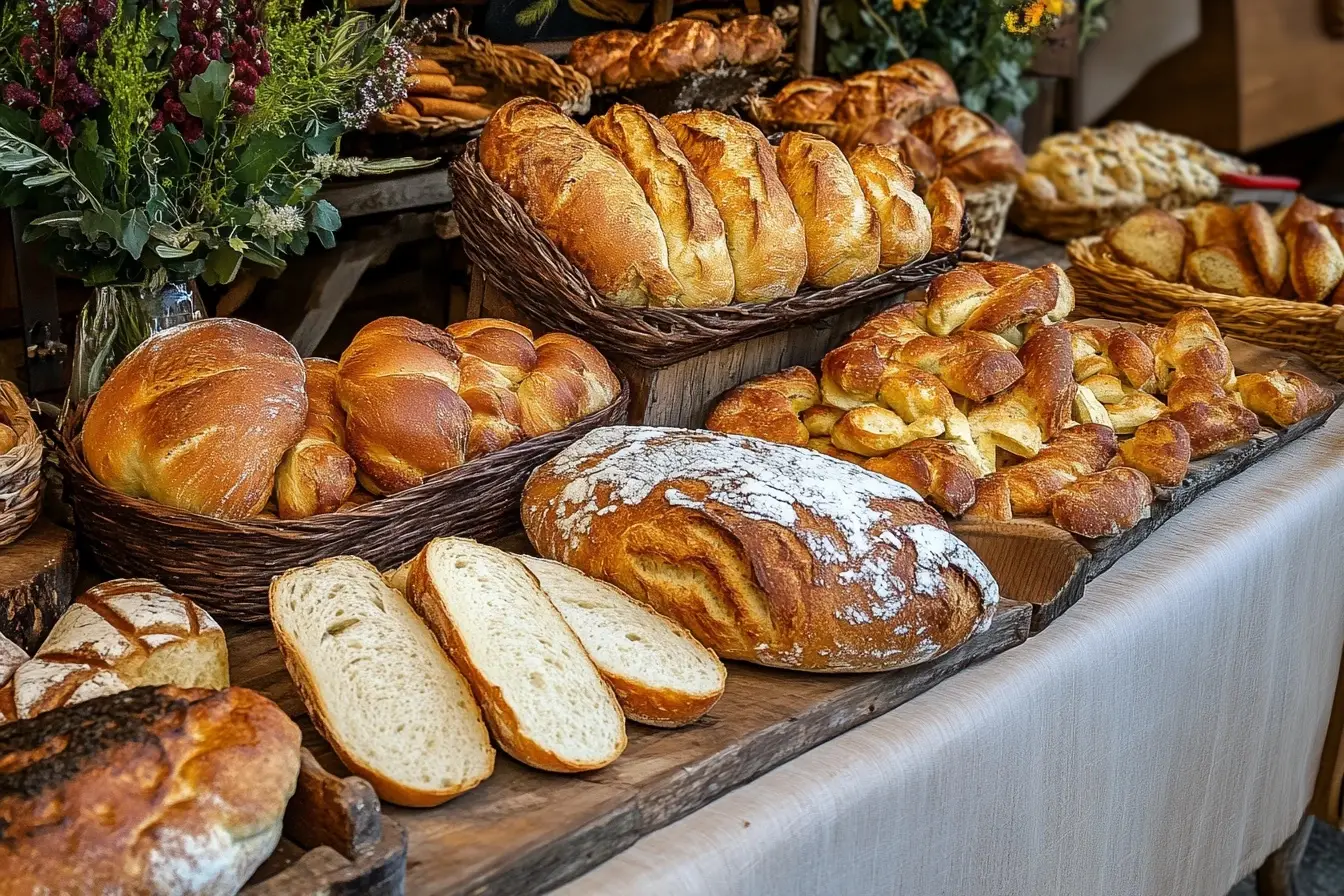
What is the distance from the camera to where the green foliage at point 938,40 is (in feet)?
12.3

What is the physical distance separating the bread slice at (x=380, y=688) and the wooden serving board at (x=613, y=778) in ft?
Result: 0.11

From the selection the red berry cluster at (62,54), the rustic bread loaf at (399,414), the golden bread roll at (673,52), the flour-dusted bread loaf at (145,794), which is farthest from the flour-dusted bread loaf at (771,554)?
the golden bread roll at (673,52)

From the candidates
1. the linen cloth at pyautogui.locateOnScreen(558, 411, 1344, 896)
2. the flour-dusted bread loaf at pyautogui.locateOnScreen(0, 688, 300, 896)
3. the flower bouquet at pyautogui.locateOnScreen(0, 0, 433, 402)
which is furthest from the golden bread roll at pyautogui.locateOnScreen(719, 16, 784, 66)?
the flour-dusted bread loaf at pyautogui.locateOnScreen(0, 688, 300, 896)

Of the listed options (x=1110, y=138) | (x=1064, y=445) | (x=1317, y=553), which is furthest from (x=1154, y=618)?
(x=1110, y=138)

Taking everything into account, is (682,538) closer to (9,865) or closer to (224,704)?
(224,704)

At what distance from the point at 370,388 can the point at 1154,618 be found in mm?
1101

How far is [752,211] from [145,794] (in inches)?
51.0

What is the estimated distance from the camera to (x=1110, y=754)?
1697 millimetres

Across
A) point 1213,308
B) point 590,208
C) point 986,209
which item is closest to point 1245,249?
point 1213,308

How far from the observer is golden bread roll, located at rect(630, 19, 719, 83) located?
Answer: 2.95 meters

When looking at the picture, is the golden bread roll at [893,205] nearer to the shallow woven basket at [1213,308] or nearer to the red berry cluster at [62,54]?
the shallow woven basket at [1213,308]

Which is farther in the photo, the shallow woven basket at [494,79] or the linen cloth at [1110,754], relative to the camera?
the shallow woven basket at [494,79]

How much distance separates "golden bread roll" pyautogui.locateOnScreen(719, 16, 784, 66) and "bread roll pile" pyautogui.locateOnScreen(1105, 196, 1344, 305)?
96 cm

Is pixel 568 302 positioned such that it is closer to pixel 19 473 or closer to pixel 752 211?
pixel 752 211
